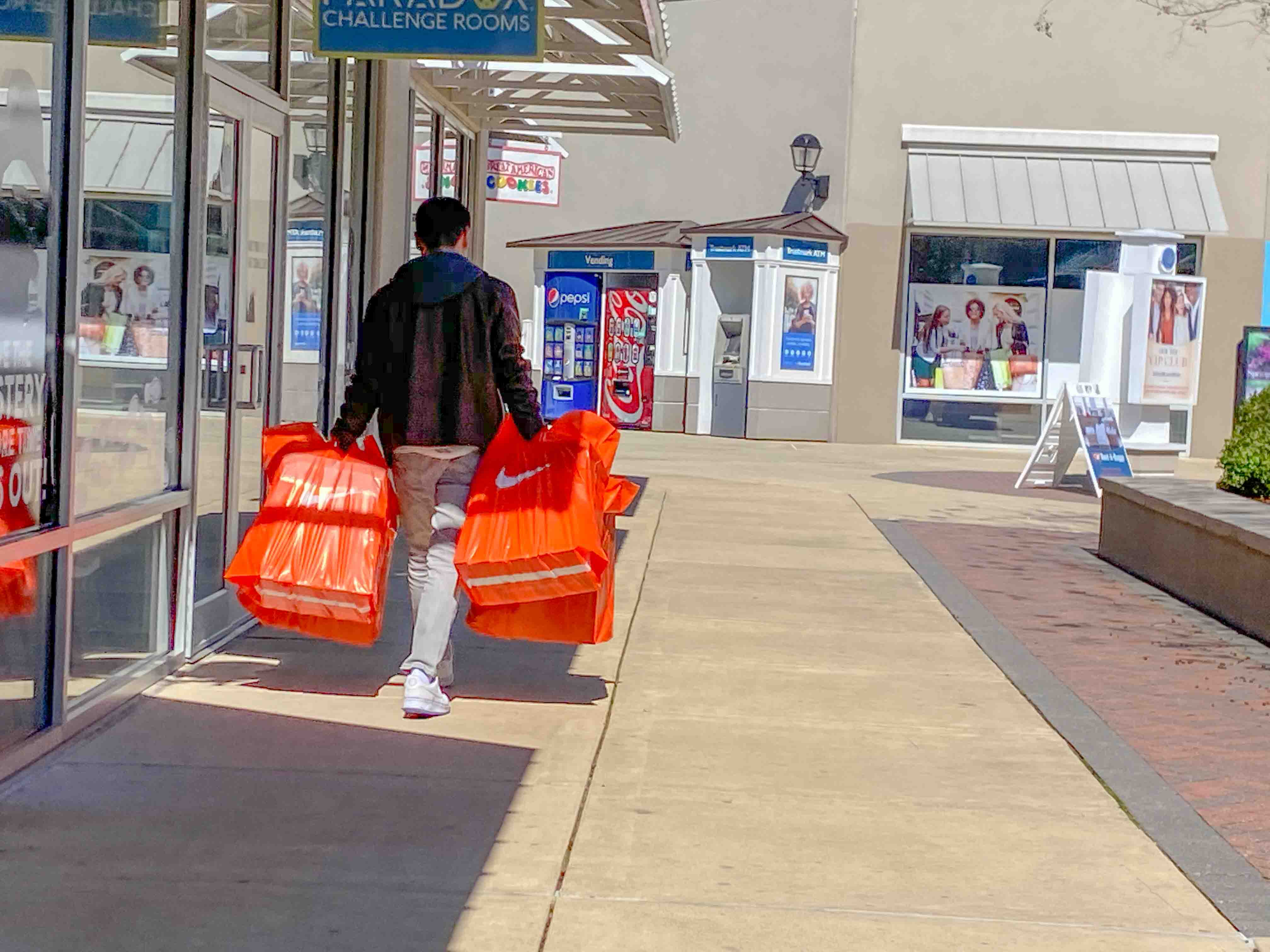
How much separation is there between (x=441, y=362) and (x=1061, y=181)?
18.8m

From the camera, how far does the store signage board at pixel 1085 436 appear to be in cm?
1598

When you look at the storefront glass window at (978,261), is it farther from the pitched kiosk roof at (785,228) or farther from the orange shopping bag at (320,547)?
the orange shopping bag at (320,547)

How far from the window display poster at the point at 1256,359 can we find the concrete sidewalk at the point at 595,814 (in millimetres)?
16643

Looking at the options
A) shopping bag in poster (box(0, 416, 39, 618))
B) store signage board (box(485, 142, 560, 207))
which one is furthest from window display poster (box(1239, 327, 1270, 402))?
shopping bag in poster (box(0, 416, 39, 618))

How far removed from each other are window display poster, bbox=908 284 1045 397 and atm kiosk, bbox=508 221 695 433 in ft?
10.7

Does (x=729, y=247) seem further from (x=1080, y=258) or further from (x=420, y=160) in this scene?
(x=420, y=160)

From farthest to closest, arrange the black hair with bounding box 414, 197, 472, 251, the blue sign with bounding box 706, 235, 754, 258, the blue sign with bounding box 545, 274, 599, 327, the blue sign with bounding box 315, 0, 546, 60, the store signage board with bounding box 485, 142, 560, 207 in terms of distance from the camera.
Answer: the blue sign with bounding box 545, 274, 599, 327
the blue sign with bounding box 706, 235, 754, 258
the store signage board with bounding box 485, 142, 560, 207
the blue sign with bounding box 315, 0, 546, 60
the black hair with bounding box 414, 197, 472, 251

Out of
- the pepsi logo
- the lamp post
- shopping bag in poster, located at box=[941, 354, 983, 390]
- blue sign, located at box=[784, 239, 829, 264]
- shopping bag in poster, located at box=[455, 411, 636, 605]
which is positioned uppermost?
the lamp post

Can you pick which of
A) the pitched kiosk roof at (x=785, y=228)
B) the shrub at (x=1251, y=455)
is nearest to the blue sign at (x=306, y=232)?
the shrub at (x=1251, y=455)

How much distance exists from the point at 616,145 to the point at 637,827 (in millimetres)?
20561

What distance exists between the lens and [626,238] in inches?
923

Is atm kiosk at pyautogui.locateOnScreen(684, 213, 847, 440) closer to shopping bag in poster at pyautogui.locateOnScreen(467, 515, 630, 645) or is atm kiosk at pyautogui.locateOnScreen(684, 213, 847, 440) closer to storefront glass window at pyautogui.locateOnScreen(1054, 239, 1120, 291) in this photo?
storefront glass window at pyautogui.locateOnScreen(1054, 239, 1120, 291)

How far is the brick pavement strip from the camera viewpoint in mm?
5574

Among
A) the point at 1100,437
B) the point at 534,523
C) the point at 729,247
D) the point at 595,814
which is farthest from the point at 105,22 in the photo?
the point at 729,247
